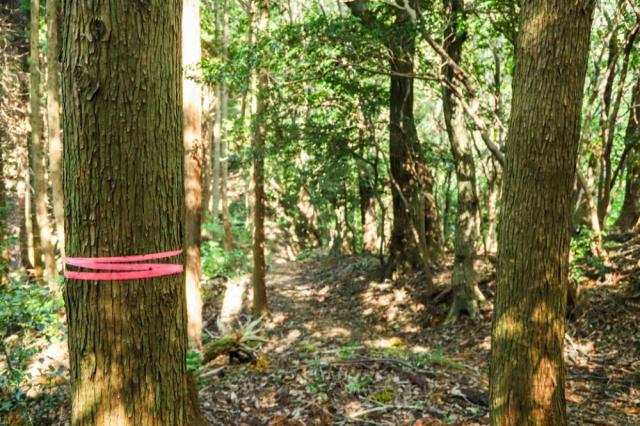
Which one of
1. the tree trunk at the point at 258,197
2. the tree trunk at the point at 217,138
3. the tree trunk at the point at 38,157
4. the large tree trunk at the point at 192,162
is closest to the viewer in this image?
the large tree trunk at the point at 192,162

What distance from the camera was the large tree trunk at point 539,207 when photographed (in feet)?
10.4

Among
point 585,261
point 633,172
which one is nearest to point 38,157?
point 585,261

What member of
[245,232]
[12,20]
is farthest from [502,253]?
[245,232]

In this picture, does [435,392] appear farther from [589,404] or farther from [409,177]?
[409,177]

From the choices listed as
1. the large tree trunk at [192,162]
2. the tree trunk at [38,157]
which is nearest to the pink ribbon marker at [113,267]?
the large tree trunk at [192,162]

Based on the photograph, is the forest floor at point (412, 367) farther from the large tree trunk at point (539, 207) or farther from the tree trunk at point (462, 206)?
the large tree trunk at point (539, 207)

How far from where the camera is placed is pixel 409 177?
11.7m

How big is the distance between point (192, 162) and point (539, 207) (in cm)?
531

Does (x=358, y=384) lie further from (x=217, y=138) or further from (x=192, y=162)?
(x=217, y=138)

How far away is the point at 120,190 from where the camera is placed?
6.17ft

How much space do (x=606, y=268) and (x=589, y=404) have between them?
11.9 ft

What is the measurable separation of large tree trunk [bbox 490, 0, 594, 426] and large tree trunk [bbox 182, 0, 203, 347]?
5066 mm

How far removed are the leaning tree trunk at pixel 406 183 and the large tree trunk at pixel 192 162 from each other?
463 cm

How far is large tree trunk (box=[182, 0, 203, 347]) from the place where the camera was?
7238 mm
